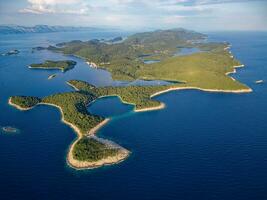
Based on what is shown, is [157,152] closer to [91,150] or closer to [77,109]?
[91,150]

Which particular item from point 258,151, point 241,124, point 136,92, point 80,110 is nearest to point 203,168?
point 258,151

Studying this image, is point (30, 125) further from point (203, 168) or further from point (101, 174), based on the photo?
point (203, 168)

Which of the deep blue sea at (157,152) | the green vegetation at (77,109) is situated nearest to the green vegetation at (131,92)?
the deep blue sea at (157,152)

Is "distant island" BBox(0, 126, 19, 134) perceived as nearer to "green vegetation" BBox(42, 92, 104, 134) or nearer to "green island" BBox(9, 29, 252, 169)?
"green island" BBox(9, 29, 252, 169)

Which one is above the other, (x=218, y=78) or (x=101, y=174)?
(x=218, y=78)

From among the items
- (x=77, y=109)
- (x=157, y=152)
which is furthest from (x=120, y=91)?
(x=157, y=152)

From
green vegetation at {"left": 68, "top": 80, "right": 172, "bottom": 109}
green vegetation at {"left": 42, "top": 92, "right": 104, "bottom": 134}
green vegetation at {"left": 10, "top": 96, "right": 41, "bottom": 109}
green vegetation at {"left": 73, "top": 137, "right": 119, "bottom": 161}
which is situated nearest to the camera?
green vegetation at {"left": 73, "top": 137, "right": 119, "bottom": 161}

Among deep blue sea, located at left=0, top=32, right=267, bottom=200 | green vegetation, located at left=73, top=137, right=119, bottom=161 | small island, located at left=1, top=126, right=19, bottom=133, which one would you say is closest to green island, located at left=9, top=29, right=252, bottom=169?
green vegetation, located at left=73, top=137, right=119, bottom=161
